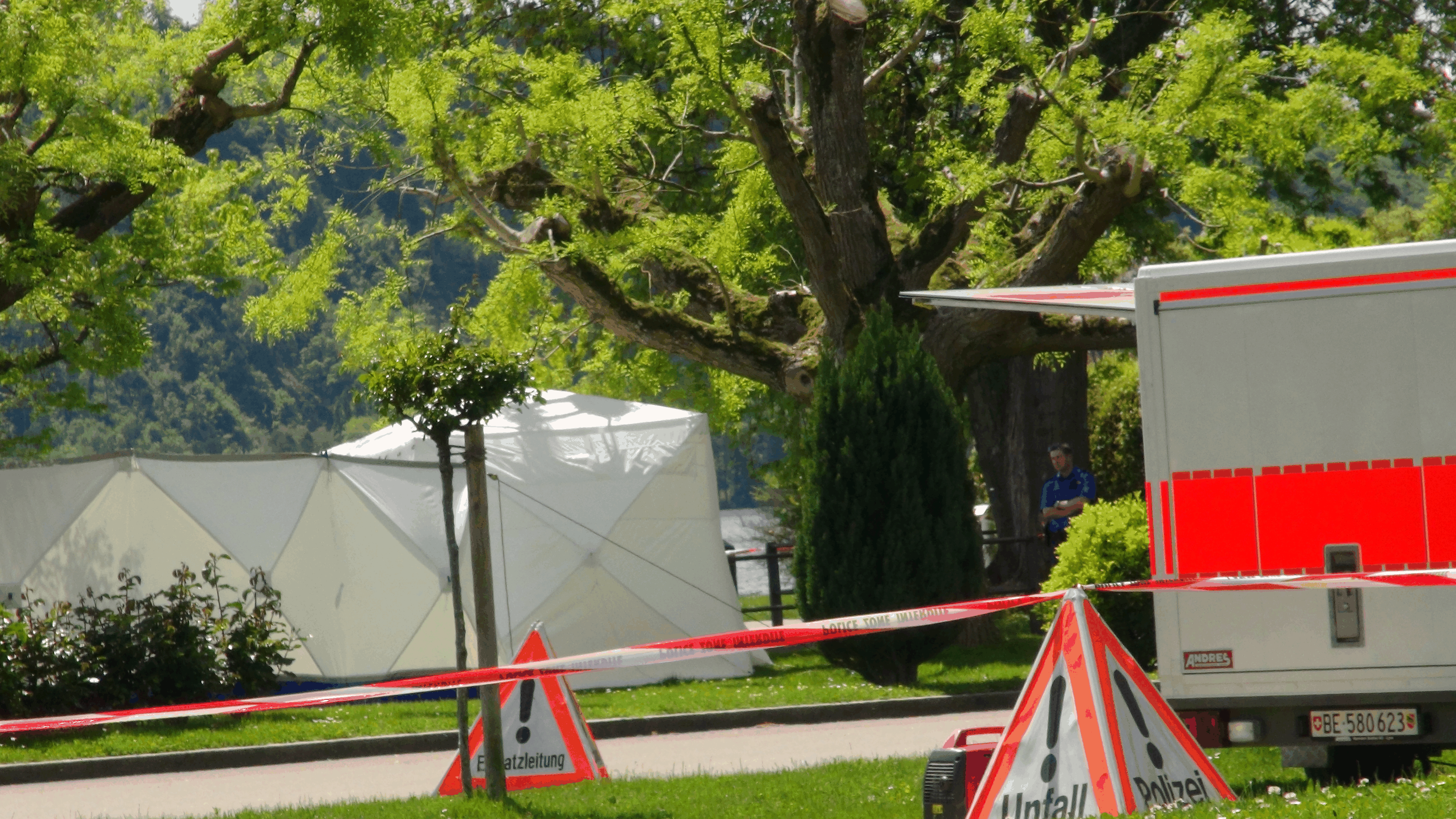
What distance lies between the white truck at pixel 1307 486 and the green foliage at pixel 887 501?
6.25 meters

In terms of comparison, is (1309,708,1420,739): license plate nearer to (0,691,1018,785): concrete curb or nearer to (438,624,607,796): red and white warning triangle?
(438,624,607,796): red and white warning triangle

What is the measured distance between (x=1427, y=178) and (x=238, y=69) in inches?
555

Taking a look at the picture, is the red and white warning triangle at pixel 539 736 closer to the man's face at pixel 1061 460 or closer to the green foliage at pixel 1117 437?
the man's face at pixel 1061 460

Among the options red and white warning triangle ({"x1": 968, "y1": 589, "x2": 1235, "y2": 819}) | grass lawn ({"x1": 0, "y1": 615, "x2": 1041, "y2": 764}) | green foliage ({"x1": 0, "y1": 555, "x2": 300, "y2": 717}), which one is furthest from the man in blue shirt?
red and white warning triangle ({"x1": 968, "y1": 589, "x2": 1235, "y2": 819})

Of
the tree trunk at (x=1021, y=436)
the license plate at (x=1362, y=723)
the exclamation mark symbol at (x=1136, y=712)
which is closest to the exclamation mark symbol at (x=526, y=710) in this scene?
the exclamation mark symbol at (x=1136, y=712)

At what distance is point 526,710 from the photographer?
818cm

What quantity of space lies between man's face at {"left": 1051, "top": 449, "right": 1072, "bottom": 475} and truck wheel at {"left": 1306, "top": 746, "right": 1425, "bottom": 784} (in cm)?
667

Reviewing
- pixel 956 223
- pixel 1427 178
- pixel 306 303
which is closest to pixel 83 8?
pixel 306 303

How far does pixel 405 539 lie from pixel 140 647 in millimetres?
2911

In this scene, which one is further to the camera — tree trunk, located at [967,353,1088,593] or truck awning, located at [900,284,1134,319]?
tree trunk, located at [967,353,1088,593]

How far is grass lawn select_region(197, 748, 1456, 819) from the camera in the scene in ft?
22.0

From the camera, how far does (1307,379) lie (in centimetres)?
615

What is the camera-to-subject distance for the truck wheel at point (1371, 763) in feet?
22.0

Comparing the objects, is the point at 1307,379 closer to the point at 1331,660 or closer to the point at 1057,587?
the point at 1331,660
